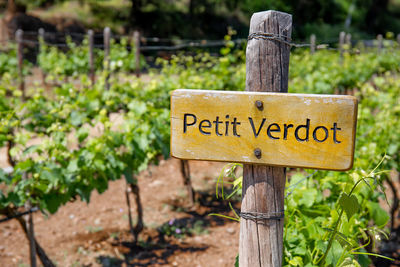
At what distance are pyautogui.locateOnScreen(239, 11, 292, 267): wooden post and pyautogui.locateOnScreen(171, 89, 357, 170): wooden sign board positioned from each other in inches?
2.8

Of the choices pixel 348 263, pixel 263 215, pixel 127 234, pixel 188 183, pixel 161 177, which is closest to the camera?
pixel 263 215

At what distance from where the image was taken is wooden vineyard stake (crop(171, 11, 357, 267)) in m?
1.24

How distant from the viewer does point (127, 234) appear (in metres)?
3.93

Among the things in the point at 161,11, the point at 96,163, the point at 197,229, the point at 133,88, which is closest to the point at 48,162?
the point at 96,163

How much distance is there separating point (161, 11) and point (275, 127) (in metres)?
16.7

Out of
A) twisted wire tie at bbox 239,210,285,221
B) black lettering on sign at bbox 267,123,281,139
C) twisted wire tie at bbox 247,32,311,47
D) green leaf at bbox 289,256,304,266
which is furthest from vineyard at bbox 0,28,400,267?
twisted wire tie at bbox 247,32,311,47

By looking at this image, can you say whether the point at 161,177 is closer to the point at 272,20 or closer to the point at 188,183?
the point at 188,183

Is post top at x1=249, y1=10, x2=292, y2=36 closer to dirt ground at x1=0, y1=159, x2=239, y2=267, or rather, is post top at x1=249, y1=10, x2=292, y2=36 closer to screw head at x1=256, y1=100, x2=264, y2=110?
screw head at x1=256, y1=100, x2=264, y2=110

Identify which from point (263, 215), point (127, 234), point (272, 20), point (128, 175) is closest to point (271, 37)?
point (272, 20)

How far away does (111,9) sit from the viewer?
58.5 feet

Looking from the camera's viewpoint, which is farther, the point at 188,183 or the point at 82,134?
the point at 188,183

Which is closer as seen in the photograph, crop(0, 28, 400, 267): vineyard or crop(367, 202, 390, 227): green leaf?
crop(0, 28, 400, 267): vineyard

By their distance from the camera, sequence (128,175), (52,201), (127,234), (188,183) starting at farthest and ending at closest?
1. (188,183)
2. (127,234)
3. (128,175)
4. (52,201)

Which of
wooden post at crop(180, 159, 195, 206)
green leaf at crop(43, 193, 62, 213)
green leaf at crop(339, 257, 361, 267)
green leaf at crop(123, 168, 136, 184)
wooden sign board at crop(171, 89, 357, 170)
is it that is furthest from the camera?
wooden post at crop(180, 159, 195, 206)
